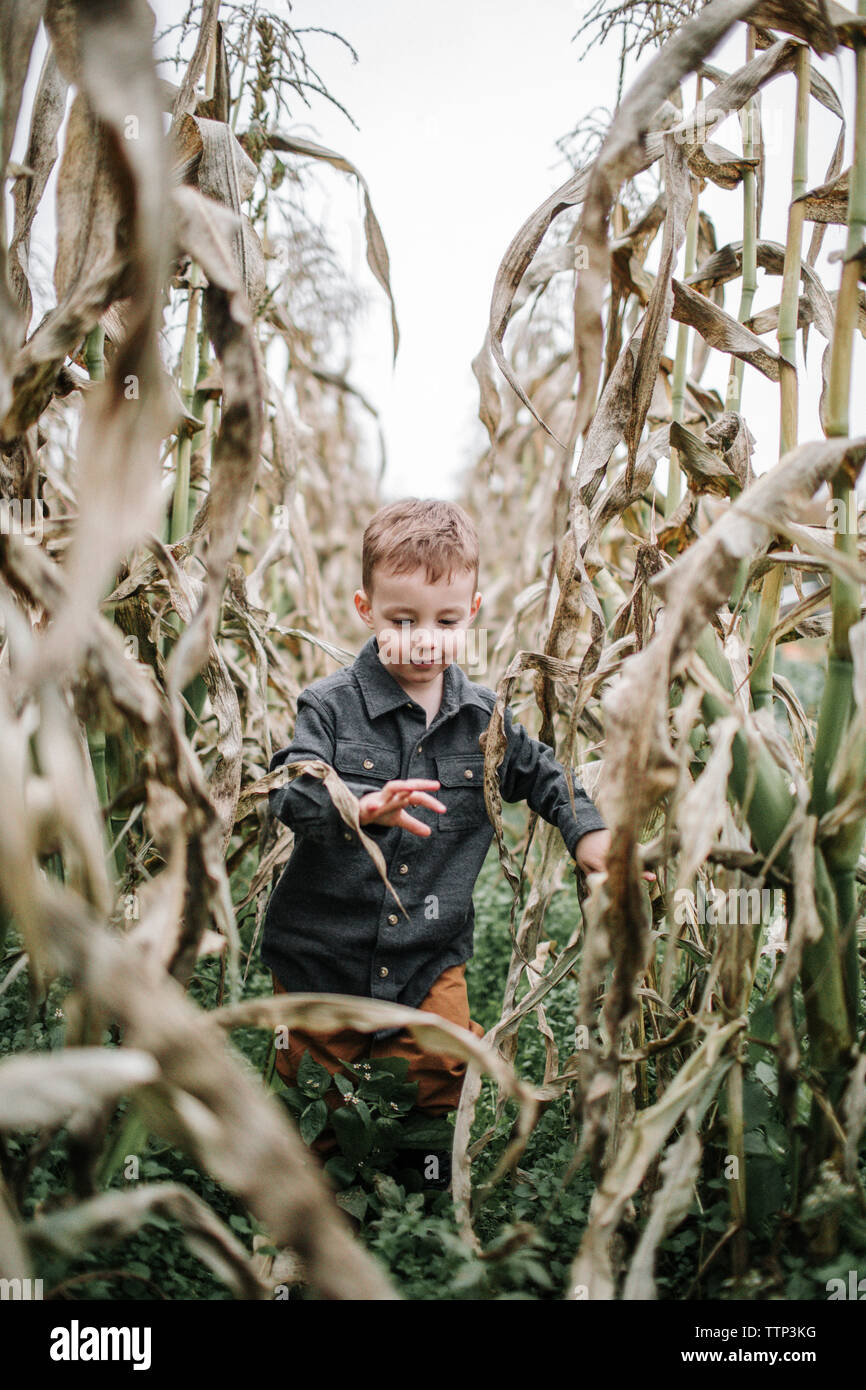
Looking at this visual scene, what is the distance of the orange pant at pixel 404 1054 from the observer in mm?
1439

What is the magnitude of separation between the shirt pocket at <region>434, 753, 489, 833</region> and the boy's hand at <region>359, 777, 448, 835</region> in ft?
1.16

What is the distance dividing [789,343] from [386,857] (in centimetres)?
89

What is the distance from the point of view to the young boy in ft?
4.62

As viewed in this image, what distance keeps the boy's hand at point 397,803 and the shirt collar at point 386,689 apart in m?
0.35

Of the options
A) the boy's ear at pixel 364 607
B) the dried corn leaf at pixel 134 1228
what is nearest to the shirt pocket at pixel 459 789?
the boy's ear at pixel 364 607

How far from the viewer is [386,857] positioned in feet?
4.81

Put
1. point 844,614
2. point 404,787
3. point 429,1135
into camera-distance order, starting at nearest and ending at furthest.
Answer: point 844,614, point 404,787, point 429,1135

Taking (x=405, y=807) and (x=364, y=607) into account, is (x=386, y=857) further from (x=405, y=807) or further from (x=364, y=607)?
(x=364, y=607)

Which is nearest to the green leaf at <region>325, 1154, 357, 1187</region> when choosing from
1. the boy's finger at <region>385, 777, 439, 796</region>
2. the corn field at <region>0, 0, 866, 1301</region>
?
the corn field at <region>0, 0, 866, 1301</region>

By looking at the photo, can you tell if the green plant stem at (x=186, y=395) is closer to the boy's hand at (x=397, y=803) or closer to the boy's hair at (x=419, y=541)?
the boy's hair at (x=419, y=541)

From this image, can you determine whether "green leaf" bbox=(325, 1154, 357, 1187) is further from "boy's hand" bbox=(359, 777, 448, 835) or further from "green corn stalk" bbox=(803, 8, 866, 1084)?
"green corn stalk" bbox=(803, 8, 866, 1084)

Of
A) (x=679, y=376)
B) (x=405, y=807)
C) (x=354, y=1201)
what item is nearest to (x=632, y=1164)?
(x=354, y=1201)

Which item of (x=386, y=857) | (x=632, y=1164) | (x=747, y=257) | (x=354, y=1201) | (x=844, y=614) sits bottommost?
(x=354, y=1201)
